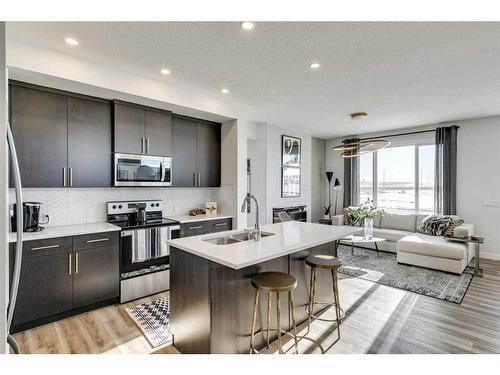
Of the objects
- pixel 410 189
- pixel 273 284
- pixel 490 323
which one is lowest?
pixel 490 323

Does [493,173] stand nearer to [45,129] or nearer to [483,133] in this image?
[483,133]

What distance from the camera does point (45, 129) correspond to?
2766 mm

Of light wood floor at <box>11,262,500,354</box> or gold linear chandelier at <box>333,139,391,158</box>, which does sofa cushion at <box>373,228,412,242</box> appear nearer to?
gold linear chandelier at <box>333,139,391,158</box>

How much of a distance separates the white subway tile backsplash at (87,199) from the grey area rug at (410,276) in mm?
2424

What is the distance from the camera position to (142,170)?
3457mm

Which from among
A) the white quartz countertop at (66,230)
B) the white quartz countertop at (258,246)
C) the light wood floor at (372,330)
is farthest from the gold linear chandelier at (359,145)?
the white quartz countertop at (66,230)

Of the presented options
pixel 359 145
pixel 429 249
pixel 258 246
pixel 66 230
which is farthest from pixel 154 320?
pixel 359 145

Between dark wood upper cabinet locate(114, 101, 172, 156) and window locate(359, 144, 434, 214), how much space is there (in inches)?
197

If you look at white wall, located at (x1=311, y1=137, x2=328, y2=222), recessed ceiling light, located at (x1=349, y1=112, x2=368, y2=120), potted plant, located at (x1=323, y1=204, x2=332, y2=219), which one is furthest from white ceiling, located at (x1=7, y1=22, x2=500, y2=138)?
potted plant, located at (x1=323, y1=204, x2=332, y2=219)

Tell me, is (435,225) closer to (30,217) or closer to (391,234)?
(391,234)

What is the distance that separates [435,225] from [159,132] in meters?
4.97

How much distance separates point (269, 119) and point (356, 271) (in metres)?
3.12

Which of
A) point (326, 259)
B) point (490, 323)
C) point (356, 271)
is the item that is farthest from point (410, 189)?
point (326, 259)

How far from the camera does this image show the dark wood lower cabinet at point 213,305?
181cm
